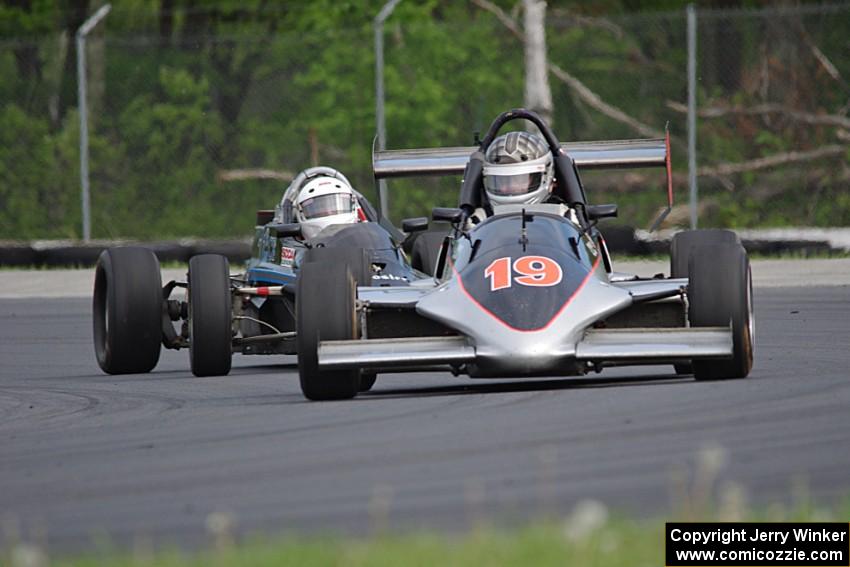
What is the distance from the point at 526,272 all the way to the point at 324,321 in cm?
103

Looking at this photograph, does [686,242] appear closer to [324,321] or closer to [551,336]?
[551,336]

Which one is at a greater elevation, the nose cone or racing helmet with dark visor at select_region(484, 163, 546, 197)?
racing helmet with dark visor at select_region(484, 163, 546, 197)

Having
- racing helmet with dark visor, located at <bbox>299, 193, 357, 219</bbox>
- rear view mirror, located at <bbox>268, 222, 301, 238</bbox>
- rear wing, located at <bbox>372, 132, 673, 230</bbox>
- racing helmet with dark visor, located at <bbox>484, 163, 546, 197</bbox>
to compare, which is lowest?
rear view mirror, located at <bbox>268, 222, 301, 238</bbox>

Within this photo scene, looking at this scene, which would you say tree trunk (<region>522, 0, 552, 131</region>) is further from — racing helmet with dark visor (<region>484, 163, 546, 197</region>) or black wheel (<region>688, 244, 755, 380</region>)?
black wheel (<region>688, 244, 755, 380</region>)

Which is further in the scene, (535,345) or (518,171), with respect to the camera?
(518,171)

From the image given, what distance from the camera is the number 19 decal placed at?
9.99 m

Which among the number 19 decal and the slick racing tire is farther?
the slick racing tire

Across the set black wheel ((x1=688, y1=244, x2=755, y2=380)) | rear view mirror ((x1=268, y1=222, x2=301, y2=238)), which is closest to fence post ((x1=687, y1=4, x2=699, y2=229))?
rear view mirror ((x1=268, y1=222, x2=301, y2=238))

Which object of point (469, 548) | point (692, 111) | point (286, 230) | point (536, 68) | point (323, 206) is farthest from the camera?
point (536, 68)

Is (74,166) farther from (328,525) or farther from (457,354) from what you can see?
(328,525)

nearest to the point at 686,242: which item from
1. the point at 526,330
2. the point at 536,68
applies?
the point at 526,330

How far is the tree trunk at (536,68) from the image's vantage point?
79.5ft

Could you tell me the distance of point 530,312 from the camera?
9.74 metres

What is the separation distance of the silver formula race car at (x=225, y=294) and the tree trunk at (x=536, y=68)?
33.9 feet
